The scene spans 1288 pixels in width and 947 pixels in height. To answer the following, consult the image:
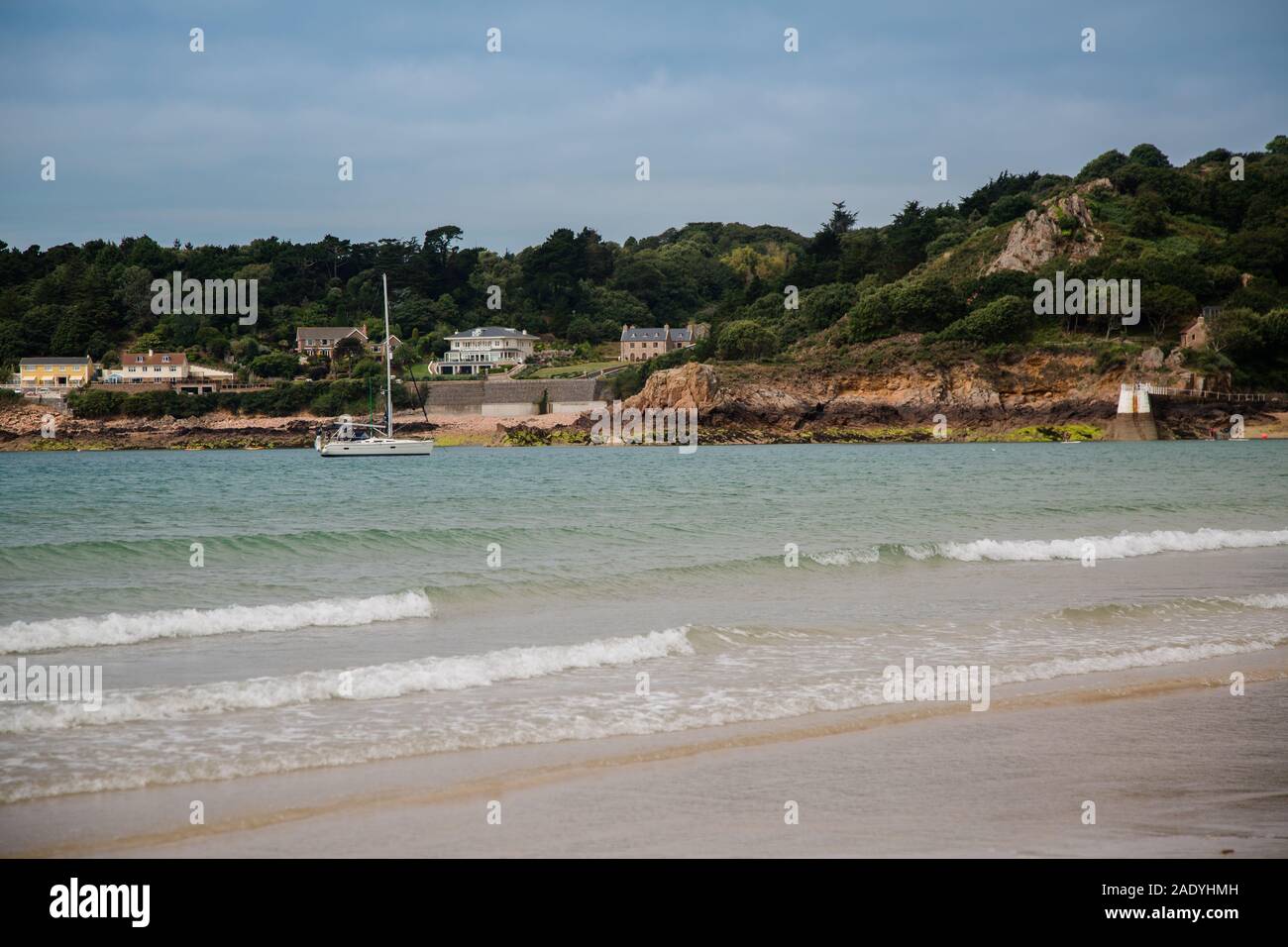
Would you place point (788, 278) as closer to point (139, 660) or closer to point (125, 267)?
point (125, 267)

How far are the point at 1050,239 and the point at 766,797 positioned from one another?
9659 cm

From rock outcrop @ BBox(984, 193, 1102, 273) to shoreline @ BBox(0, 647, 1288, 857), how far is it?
91.4 meters

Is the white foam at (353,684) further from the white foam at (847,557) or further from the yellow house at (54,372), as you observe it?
the yellow house at (54,372)

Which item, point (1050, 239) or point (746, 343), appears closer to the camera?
point (746, 343)

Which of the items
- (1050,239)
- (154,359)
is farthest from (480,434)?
(1050,239)

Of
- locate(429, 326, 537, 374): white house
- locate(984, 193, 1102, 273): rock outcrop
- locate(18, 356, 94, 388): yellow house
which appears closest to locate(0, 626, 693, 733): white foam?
locate(984, 193, 1102, 273): rock outcrop

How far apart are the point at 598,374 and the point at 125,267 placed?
191 ft

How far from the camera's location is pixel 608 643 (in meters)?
10.3

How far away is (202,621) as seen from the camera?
440 inches

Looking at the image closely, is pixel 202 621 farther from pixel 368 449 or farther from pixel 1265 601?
pixel 368 449

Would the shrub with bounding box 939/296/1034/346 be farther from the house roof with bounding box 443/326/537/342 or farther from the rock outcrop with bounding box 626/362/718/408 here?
the house roof with bounding box 443/326/537/342

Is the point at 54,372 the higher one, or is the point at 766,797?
the point at 54,372
